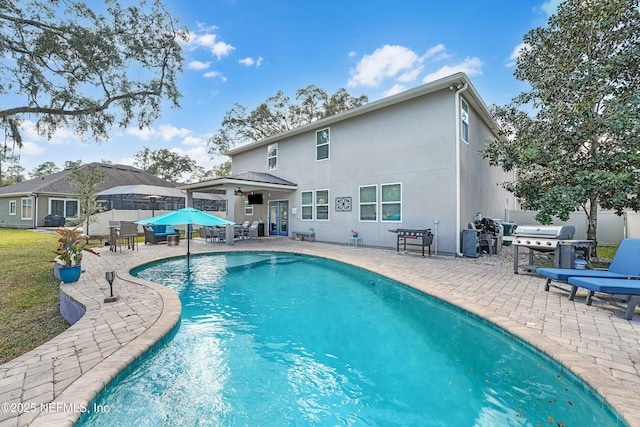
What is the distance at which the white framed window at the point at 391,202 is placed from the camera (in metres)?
10.7

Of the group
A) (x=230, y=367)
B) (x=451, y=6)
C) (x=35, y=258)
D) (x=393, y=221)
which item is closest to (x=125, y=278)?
(x=230, y=367)

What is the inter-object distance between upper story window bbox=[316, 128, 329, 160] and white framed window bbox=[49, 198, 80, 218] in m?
19.9

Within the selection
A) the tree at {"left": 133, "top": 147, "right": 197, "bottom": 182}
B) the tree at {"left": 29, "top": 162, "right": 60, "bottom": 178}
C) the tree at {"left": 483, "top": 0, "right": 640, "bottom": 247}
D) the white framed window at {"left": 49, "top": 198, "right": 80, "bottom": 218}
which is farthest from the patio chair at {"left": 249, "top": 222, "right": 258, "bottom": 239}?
the tree at {"left": 29, "top": 162, "right": 60, "bottom": 178}

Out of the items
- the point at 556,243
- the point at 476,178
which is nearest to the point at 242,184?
the point at 476,178

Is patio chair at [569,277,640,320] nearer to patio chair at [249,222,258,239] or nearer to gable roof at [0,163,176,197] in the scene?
patio chair at [249,222,258,239]

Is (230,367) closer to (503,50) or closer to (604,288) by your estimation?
(604,288)

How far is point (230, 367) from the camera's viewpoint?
133 inches

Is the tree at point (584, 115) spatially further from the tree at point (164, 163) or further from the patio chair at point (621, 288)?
the tree at point (164, 163)

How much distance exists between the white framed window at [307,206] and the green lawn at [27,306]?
380 inches

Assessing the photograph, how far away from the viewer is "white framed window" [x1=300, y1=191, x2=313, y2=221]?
14.0m

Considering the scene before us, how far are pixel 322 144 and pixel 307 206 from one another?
3.23 m

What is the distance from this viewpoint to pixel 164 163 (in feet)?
113

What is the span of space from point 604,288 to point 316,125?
11.6m

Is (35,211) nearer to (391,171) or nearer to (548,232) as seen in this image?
(391,171)
